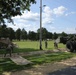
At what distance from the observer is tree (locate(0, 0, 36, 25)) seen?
31.4m

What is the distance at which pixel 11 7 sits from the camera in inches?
1334

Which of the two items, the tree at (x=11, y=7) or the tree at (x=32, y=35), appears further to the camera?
the tree at (x=32, y=35)

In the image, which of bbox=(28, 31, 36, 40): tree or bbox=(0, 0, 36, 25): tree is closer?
bbox=(0, 0, 36, 25): tree

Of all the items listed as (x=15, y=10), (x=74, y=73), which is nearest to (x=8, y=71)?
(x=74, y=73)

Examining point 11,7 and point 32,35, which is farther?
point 32,35

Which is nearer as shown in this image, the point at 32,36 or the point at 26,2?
the point at 26,2

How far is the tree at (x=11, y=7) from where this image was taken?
31.4 metres

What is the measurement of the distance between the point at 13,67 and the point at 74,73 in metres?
4.84

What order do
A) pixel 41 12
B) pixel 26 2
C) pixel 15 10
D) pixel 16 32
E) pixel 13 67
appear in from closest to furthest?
pixel 13 67, pixel 26 2, pixel 15 10, pixel 41 12, pixel 16 32

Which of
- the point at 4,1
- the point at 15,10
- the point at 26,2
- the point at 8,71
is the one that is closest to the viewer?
the point at 8,71

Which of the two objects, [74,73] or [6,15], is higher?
[6,15]

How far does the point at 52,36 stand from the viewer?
158375 millimetres

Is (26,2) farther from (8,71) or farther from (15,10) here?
(8,71)

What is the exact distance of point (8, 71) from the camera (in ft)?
53.8
